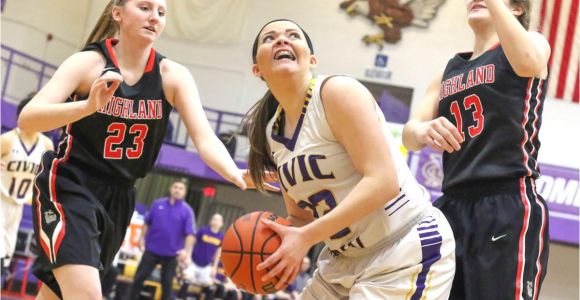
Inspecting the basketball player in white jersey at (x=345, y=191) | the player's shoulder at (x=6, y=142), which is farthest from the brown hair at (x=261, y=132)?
the player's shoulder at (x=6, y=142)

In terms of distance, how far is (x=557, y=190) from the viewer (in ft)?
48.5

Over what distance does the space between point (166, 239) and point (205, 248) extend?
2236mm

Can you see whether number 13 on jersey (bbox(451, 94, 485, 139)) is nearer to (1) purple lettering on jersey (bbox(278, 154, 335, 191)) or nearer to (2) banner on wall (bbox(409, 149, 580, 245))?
(1) purple lettering on jersey (bbox(278, 154, 335, 191))

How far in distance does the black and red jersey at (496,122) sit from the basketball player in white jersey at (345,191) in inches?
10.6

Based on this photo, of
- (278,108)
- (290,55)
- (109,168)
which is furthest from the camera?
(109,168)

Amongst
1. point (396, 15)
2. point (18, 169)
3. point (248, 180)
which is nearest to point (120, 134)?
point (248, 180)

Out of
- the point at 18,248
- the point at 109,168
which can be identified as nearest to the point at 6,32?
the point at 18,248

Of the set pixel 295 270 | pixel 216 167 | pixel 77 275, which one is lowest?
Answer: pixel 77 275

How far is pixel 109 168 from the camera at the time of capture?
149 inches

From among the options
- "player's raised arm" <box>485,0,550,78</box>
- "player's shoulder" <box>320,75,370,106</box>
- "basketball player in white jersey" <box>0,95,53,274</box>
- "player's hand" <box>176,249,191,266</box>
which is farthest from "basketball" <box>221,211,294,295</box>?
"player's hand" <box>176,249,191,266</box>

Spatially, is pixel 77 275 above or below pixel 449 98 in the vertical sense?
below

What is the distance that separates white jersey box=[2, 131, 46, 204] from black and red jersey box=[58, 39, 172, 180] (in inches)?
172

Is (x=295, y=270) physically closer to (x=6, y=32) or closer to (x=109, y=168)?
(x=109, y=168)

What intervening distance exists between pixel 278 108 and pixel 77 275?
120cm
